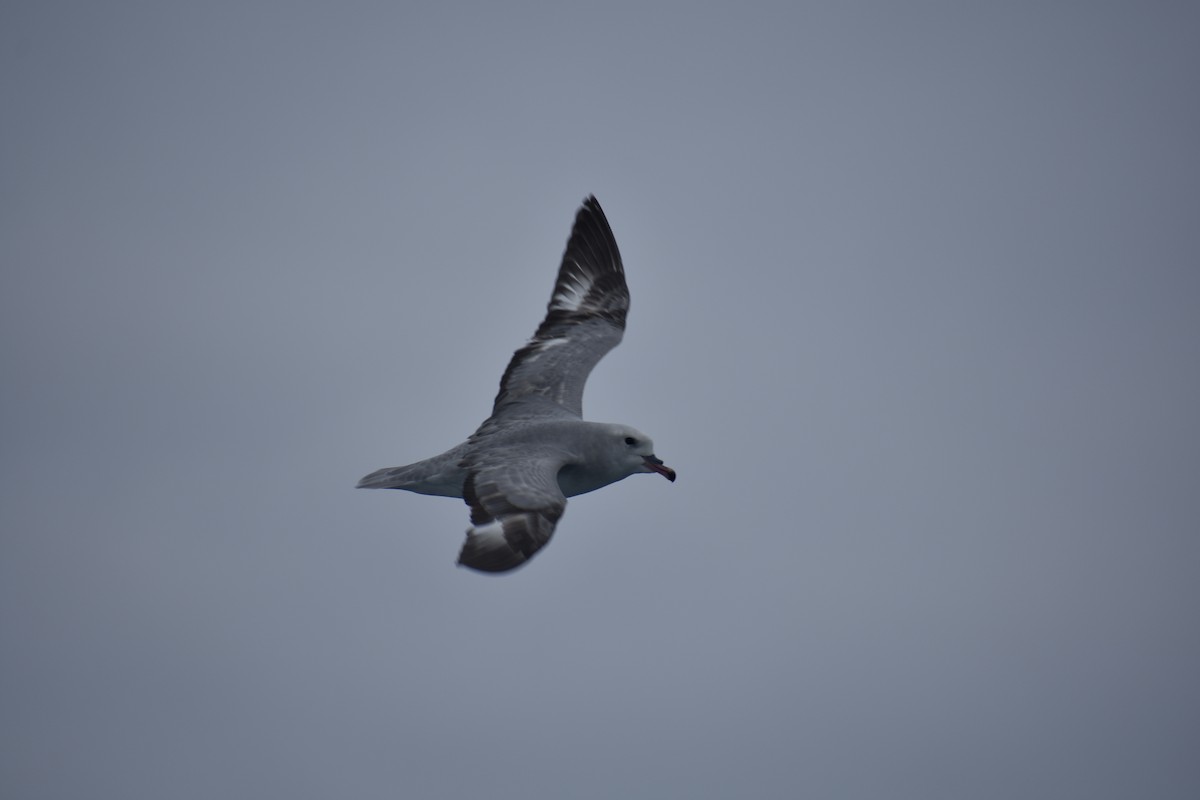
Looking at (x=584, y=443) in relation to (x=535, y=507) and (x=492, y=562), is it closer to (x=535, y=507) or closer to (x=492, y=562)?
(x=535, y=507)

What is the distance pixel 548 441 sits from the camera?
1515 cm

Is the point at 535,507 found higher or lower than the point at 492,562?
higher

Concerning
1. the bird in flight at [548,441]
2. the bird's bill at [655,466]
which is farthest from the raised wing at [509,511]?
the bird's bill at [655,466]

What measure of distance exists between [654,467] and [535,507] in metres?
2.77

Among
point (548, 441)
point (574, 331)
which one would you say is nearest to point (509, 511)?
point (548, 441)

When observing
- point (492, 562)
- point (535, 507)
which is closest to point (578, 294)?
point (535, 507)

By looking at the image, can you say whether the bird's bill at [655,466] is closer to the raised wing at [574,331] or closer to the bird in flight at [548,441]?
the bird in flight at [548,441]

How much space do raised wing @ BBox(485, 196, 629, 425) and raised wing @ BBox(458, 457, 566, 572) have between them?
7.66 ft

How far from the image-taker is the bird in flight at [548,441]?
42.1ft

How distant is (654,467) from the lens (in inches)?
609

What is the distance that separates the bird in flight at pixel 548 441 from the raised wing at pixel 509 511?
0.01 m

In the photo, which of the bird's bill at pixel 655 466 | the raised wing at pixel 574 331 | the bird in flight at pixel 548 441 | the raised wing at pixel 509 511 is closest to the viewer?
the raised wing at pixel 509 511

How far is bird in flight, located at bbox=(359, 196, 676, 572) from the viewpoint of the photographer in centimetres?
1282

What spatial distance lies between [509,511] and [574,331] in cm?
576
